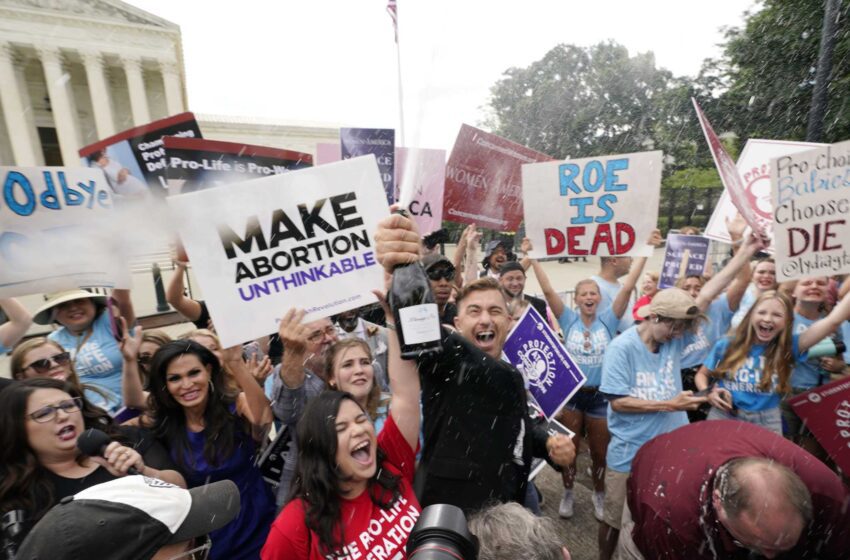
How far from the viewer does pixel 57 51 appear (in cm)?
2166

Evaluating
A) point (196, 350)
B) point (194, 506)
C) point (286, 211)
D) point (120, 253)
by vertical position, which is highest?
point (286, 211)

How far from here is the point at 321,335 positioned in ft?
9.25

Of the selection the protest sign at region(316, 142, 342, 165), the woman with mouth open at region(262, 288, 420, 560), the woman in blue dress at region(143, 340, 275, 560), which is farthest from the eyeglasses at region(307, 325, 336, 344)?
the protest sign at region(316, 142, 342, 165)

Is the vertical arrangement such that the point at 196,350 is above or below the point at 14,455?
above

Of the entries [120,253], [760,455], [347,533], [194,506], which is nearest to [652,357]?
[760,455]

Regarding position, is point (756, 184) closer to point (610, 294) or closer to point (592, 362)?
point (610, 294)

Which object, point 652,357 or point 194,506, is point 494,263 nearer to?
point 652,357

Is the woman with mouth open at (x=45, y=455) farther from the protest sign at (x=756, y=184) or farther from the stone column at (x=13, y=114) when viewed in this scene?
the stone column at (x=13, y=114)

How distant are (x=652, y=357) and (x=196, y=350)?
8.63 feet

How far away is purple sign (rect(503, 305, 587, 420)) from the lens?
8.97 ft

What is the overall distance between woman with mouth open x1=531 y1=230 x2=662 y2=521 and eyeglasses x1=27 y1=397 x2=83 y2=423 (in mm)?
3094

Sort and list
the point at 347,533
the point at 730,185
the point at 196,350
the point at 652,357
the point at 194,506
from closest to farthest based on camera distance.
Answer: the point at 194,506 → the point at 347,533 → the point at 196,350 → the point at 652,357 → the point at 730,185

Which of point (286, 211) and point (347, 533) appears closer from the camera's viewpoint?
point (347, 533)

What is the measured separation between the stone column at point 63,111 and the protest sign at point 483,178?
25873 mm
